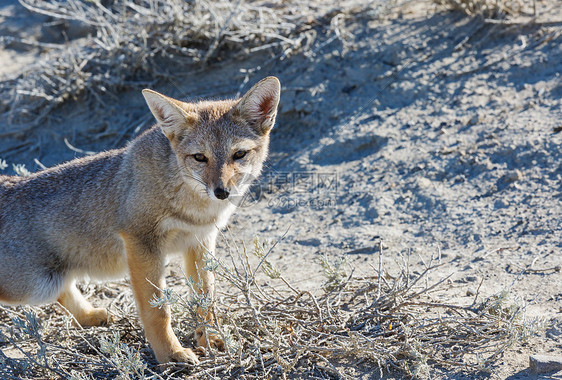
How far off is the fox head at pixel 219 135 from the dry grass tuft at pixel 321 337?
614 millimetres

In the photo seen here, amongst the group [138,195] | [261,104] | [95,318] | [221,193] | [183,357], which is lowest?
[95,318]

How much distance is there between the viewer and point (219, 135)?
4605 millimetres

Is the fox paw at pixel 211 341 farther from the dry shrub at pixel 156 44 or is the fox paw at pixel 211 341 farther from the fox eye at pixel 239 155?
the dry shrub at pixel 156 44

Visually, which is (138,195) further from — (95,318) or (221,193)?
(95,318)

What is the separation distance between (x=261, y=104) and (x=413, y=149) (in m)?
2.57

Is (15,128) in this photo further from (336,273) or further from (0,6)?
(336,273)

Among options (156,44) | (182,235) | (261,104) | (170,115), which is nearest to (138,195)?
(182,235)

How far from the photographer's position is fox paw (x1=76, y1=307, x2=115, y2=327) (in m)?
5.16

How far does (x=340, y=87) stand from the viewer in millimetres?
7742

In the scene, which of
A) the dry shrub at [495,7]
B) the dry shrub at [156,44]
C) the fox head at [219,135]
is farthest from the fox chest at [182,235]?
the dry shrub at [495,7]

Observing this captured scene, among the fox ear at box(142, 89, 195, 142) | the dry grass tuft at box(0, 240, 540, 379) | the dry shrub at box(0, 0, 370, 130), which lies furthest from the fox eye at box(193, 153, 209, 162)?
the dry shrub at box(0, 0, 370, 130)

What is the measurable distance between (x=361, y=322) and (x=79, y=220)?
232 centimetres

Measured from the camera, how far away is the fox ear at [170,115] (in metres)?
4.50

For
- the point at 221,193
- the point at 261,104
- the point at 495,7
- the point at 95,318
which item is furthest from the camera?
the point at 495,7
